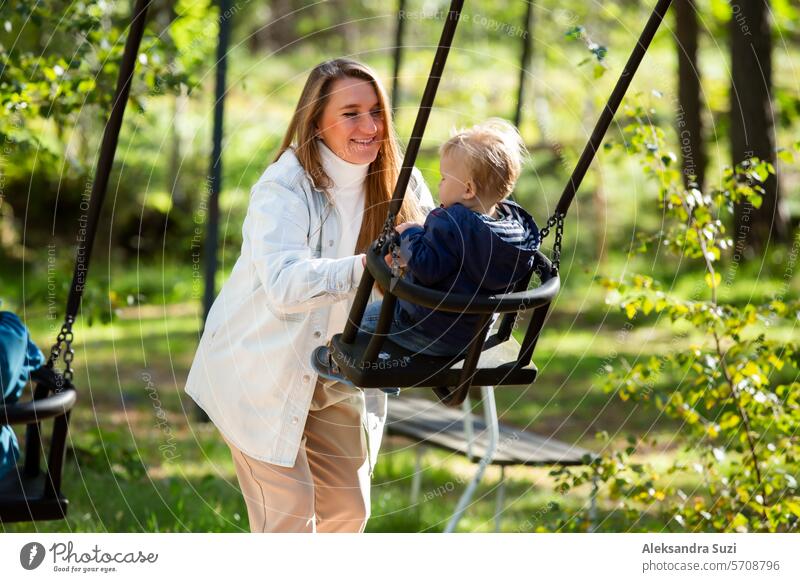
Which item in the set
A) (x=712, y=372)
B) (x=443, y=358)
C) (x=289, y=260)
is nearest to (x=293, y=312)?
(x=289, y=260)

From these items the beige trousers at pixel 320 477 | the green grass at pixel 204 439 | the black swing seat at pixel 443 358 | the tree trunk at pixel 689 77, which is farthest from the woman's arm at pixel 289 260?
the tree trunk at pixel 689 77

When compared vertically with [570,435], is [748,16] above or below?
above

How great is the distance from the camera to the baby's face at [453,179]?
266cm

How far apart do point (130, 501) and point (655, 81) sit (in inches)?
381

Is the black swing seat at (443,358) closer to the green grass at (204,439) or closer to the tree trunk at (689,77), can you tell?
the green grass at (204,439)

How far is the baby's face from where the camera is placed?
266 cm

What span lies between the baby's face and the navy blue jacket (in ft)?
0.17

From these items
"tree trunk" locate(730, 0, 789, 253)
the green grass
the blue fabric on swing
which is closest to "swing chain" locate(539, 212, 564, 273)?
the green grass

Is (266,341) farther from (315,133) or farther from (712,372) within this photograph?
(712,372)

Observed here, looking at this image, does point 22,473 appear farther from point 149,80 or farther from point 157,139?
point 157,139

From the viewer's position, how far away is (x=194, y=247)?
32.0ft

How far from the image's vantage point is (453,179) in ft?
8.82

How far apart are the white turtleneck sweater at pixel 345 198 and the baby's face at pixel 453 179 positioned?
0.41 meters
